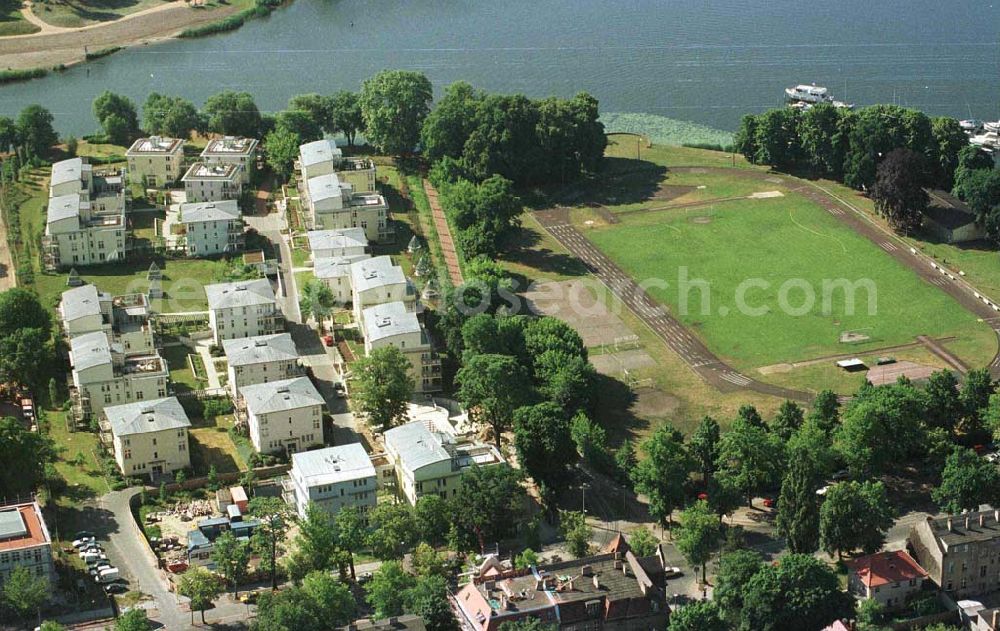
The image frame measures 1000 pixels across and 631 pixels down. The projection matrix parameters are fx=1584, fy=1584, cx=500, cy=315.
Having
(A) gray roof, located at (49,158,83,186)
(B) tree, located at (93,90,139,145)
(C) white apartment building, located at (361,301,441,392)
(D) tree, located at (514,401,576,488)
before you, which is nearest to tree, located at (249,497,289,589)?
(D) tree, located at (514,401,576,488)

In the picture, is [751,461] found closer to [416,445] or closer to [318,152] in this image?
Answer: [416,445]

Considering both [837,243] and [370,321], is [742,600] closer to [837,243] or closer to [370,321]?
[370,321]

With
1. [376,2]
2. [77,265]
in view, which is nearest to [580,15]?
[376,2]

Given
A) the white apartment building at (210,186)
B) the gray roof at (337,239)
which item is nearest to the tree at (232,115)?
the white apartment building at (210,186)

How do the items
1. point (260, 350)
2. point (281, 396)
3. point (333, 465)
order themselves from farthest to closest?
1. point (260, 350)
2. point (281, 396)
3. point (333, 465)

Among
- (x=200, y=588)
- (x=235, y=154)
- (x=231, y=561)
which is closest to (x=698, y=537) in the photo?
(x=231, y=561)

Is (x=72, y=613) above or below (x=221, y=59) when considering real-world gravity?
below
